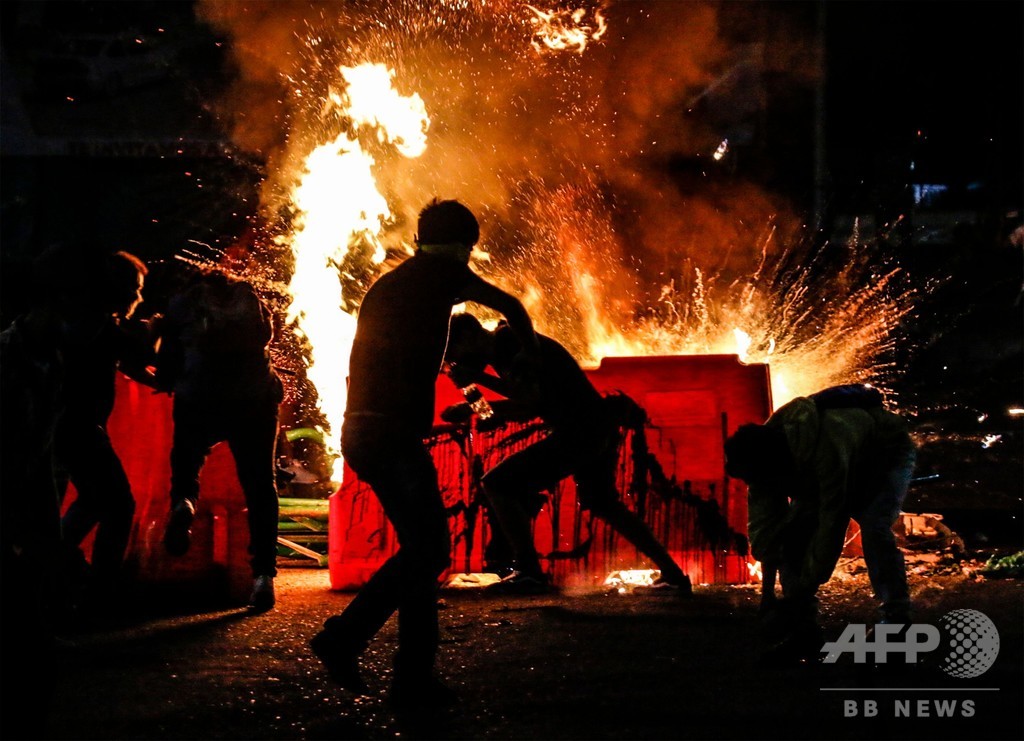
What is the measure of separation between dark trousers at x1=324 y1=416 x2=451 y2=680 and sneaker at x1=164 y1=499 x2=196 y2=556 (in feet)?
7.98

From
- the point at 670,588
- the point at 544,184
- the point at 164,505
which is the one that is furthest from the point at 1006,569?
the point at 544,184

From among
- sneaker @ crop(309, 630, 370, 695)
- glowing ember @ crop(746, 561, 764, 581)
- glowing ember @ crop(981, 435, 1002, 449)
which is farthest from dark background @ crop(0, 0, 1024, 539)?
sneaker @ crop(309, 630, 370, 695)

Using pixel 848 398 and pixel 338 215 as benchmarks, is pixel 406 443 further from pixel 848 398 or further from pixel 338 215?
pixel 338 215

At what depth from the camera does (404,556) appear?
13.4ft

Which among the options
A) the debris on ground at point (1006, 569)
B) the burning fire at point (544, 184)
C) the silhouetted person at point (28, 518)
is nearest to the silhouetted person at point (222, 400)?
the burning fire at point (544, 184)

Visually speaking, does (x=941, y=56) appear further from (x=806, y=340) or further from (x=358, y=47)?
(x=358, y=47)

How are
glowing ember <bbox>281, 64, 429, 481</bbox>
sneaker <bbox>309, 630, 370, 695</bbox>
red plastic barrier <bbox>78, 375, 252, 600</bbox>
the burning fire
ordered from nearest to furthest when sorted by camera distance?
sneaker <bbox>309, 630, 370, 695</bbox>, red plastic barrier <bbox>78, 375, 252, 600</bbox>, glowing ember <bbox>281, 64, 429, 481</bbox>, the burning fire

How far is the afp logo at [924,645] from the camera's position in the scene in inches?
180

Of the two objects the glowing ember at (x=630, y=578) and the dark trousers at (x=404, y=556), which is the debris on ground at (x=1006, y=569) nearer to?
the glowing ember at (x=630, y=578)

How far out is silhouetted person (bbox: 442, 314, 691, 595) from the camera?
638 centimetres

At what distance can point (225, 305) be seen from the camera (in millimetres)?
6367

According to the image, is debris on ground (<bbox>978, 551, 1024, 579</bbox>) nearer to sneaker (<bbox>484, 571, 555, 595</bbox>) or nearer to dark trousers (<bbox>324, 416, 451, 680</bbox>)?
sneaker (<bbox>484, 571, 555, 595</bbox>)

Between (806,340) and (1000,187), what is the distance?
30.0 ft

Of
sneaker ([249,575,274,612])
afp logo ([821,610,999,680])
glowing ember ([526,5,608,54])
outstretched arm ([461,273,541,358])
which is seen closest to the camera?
outstretched arm ([461,273,541,358])
